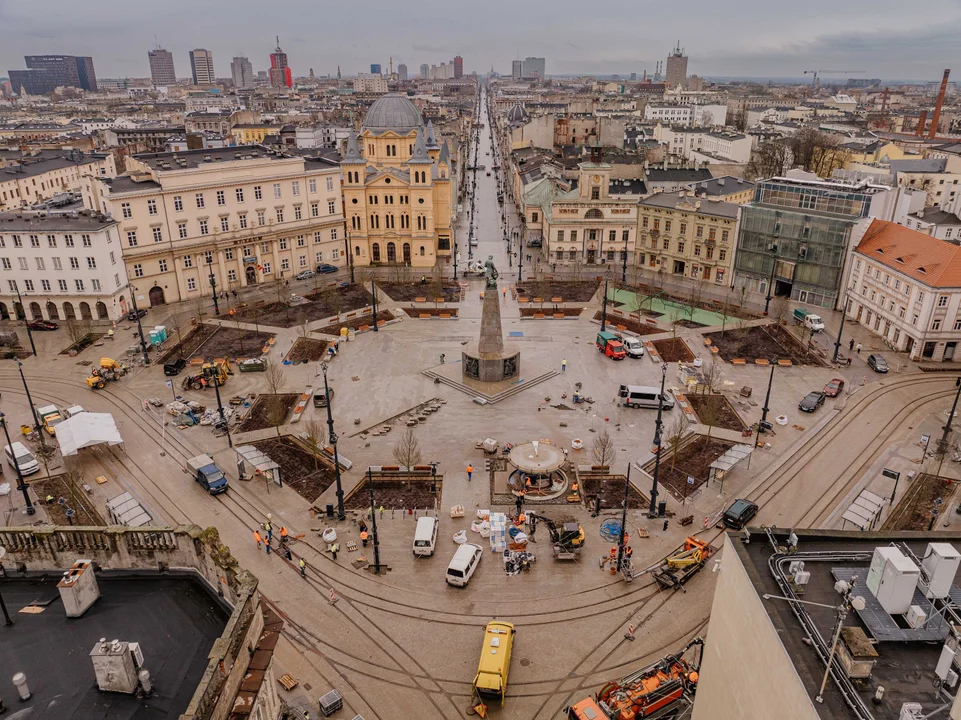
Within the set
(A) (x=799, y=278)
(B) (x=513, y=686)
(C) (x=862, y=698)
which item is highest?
(C) (x=862, y=698)

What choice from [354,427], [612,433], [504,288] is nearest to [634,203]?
[504,288]

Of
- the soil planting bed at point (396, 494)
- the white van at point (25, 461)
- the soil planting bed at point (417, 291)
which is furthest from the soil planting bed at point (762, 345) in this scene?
the white van at point (25, 461)

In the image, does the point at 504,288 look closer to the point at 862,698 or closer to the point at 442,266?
the point at 442,266

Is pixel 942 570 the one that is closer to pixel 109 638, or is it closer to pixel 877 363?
pixel 109 638

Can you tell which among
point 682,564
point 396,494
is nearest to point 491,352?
point 396,494

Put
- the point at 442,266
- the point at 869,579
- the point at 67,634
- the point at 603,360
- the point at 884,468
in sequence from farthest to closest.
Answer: the point at 442,266 < the point at 603,360 < the point at 884,468 < the point at 869,579 < the point at 67,634
